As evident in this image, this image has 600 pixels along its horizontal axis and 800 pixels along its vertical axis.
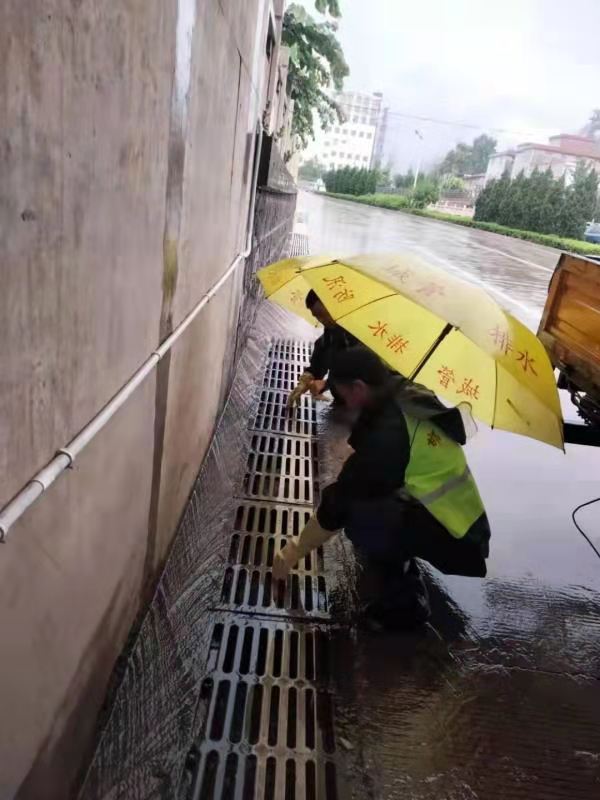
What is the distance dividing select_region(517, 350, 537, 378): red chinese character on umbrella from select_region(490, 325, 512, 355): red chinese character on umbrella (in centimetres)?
7

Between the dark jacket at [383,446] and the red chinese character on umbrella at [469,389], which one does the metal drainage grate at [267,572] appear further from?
the red chinese character on umbrella at [469,389]

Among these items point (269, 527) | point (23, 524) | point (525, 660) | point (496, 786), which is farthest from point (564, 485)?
point (23, 524)

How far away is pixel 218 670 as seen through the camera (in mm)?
2273

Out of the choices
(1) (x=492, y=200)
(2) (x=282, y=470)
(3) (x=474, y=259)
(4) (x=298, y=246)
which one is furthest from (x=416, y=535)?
(1) (x=492, y=200)

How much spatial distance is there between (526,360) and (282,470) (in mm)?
1970

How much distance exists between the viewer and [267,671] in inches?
90.7

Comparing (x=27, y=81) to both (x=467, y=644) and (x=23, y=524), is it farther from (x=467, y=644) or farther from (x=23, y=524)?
(x=467, y=644)

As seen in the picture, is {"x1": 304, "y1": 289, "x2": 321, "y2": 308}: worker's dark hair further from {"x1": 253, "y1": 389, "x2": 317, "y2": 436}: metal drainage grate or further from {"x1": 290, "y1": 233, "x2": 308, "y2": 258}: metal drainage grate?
{"x1": 290, "y1": 233, "x2": 308, "y2": 258}: metal drainage grate

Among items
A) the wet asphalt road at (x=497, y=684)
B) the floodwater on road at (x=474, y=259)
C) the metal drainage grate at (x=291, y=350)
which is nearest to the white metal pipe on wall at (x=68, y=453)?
the wet asphalt road at (x=497, y=684)

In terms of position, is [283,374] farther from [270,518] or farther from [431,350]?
[431,350]

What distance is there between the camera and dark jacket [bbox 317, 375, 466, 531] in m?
2.42

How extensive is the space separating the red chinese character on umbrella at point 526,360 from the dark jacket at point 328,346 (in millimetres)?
1608

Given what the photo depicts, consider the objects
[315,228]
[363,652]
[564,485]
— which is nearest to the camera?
[363,652]

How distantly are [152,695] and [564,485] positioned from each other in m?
3.50
